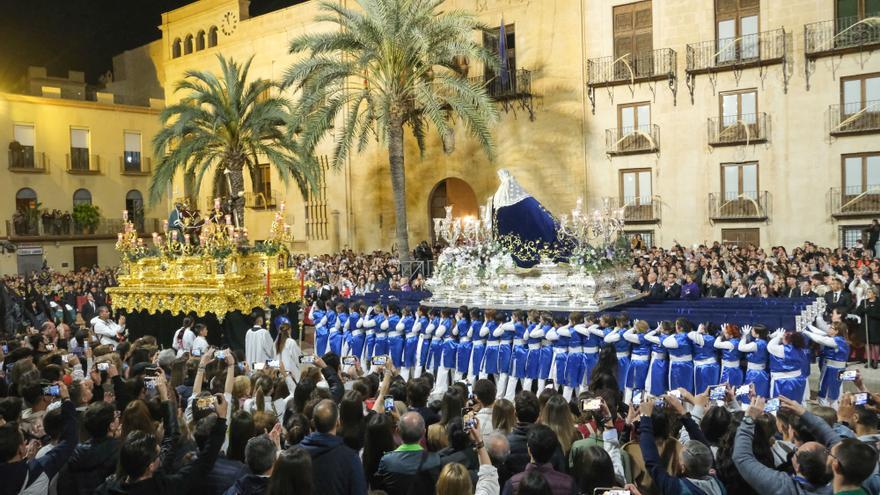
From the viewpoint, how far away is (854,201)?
2384cm

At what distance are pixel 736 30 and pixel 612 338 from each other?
18973mm

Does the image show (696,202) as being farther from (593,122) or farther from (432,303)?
(432,303)

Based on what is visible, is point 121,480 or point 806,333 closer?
point 121,480

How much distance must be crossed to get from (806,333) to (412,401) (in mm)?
6920

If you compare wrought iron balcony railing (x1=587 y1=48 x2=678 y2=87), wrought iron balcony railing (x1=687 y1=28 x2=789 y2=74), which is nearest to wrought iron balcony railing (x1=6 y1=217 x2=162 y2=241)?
wrought iron balcony railing (x1=587 y1=48 x2=678 y2=87)

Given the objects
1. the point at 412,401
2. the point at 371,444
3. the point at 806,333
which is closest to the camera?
the point at 371,444

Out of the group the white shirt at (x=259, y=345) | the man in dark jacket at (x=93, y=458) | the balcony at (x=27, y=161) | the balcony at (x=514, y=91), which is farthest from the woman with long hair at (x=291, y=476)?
the balcony at (x=27, y=161)

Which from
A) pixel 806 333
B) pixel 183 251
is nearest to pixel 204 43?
pixel 183 251

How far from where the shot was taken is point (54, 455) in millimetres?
5699

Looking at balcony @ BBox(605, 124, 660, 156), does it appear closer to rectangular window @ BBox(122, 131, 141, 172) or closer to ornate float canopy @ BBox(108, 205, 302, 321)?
ornate float canopy @ BBox(108, 205, 302, 321)

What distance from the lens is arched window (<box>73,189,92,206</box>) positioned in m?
39.8

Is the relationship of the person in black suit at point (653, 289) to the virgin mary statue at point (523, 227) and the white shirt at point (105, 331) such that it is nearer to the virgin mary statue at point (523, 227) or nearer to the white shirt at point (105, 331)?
the virgin mary statue at point (523, 227)

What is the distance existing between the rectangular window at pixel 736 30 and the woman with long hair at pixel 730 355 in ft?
59.0

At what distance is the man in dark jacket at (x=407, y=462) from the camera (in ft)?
16.6
